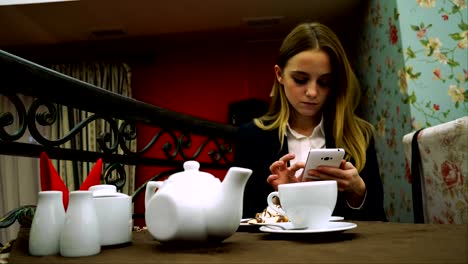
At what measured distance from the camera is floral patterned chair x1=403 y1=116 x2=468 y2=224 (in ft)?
4.15

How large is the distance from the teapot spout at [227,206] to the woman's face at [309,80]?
734 mm

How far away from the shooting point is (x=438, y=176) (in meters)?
1.38

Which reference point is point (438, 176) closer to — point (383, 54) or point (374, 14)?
point (383, 54)

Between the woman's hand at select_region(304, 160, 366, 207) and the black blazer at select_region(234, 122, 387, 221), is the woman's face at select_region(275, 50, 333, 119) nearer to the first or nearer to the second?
the black blazer at select_region(234, 122, 387, 221)

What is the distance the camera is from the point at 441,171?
135 centimetres

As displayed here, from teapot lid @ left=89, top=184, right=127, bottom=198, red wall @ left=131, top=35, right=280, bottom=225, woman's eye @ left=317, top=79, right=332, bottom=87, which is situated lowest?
teapot lid @ left=89, top=184, right=127, bottom=198

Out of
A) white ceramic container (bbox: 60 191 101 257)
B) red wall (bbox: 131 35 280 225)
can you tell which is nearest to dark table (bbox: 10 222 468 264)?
white ceramic container (bbox: 60 191 101 257)

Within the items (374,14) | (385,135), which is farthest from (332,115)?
(374,14)

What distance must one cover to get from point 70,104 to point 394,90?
2.06m

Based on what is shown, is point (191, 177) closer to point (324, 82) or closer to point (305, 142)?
point (324, 82)

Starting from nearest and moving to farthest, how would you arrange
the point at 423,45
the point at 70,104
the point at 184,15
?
the point at 70,104
the point at 423,45
the point at 184,15

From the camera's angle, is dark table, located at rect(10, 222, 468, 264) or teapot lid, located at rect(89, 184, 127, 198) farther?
teapot lid, located at rect(89, 184, 127, 198)

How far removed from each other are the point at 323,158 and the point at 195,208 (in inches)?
16.2

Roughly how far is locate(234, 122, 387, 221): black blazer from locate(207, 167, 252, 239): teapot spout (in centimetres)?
74
